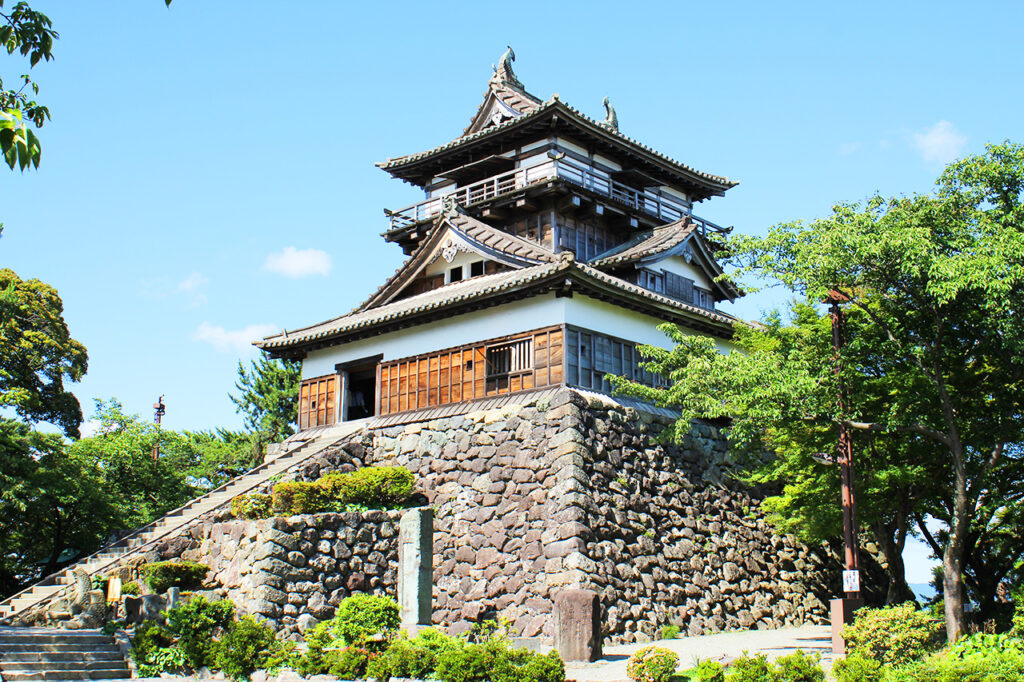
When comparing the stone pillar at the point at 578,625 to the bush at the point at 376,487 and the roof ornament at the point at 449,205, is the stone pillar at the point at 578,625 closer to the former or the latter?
the bush at the point at 376,487

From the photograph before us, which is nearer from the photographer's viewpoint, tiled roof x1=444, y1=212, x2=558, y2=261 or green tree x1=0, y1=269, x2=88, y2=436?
tiled roof x1=444, y1=212, x2=558, y2=261

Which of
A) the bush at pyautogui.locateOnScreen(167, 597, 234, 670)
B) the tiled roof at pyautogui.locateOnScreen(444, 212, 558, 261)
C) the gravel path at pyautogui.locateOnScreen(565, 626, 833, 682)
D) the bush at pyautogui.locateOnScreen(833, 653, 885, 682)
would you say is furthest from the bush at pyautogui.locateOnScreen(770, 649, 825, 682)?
the tiled roof at pyautogui.locateOnScreen(444, 212, 558, 261)

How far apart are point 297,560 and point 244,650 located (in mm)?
4076

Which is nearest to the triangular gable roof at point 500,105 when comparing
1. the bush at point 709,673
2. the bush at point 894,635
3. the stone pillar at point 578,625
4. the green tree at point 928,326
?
the green tree at point 928,326

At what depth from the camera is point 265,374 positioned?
39.3 meters

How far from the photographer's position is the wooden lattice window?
29844 millimetres

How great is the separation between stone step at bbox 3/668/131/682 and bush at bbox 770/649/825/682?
12404 mm

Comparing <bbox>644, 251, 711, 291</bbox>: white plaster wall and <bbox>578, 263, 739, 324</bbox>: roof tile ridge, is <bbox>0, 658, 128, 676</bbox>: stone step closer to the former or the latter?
<bbox>578, 263, 739, 324</bbox>: roof tile ridge

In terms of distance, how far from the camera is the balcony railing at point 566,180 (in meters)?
31.7

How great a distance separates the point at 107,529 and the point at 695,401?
18.7m

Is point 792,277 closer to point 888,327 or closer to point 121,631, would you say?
point 888,327

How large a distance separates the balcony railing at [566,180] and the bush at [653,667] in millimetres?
18562

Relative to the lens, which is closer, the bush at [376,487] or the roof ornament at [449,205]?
the bush at [376,487]

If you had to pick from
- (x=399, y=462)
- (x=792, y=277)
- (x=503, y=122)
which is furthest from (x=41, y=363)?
(x=792, y=277)
